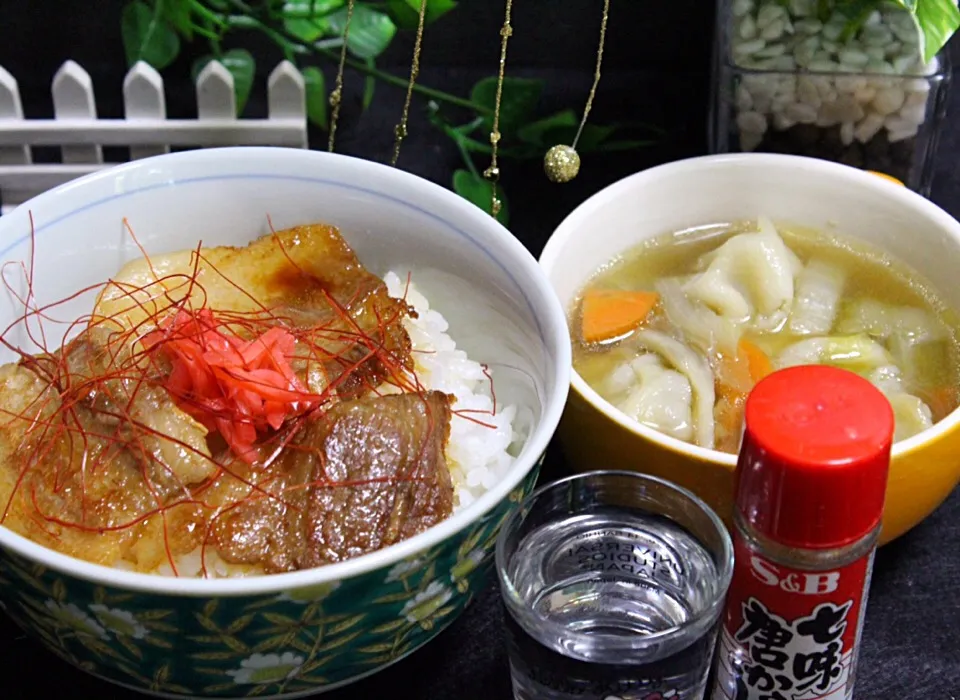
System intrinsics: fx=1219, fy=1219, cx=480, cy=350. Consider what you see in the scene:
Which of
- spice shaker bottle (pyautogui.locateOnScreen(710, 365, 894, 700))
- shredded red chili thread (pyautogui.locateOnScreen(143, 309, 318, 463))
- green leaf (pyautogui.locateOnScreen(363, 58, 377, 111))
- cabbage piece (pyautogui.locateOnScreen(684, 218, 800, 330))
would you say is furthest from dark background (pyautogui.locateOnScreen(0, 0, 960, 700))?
spice shaker bottle (pyautogui.locateOnScreen(710, 365, 894, 700))

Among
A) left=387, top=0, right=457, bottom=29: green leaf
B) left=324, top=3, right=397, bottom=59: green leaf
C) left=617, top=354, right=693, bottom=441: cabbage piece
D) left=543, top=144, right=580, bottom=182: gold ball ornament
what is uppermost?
left=387, top=0, right=457, bottom=29: green leaf

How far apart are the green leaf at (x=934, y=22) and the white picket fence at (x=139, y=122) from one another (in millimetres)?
799

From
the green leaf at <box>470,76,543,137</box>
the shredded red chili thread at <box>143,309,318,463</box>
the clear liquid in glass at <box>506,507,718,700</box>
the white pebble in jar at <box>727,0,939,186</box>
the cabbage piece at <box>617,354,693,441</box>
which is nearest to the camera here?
the clear liquid in glass at <box>506,507,718,700</box>

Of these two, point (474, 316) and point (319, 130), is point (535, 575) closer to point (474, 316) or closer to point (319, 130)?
point (474, 316)

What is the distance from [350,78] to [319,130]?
0.35ft

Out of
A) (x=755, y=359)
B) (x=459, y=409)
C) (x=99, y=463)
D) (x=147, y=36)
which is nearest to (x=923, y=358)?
(x=755, y=359)

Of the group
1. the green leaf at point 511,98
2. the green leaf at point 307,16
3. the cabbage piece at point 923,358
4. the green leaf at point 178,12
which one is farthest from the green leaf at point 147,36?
the cabbage piece at point 923,358

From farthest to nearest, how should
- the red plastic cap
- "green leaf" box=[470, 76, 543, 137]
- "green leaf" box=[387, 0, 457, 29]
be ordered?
1. "green leaf" box=[470, 76, 543, 137]
2. "green leaf" box=[387, 0, 457, 29]
3. the red plastic cap

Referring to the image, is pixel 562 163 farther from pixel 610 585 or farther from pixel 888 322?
pixel 610 585

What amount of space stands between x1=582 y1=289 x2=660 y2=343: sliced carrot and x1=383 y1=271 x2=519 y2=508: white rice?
0.14m

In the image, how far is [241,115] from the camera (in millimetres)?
1803

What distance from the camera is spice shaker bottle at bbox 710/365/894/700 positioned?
2.86ft

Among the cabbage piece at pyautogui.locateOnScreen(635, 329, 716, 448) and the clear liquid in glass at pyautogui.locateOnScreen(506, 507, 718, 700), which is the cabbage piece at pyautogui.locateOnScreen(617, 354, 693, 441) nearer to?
the cabbage piece at pyautogui.locateOnScreen(635, 329, 716, 448)

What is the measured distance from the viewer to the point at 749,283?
1379 millimetres
